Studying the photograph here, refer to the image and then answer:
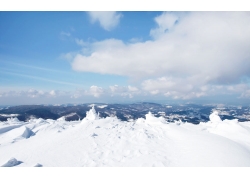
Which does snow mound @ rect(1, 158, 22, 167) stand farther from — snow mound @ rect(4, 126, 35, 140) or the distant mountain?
the distant mountain

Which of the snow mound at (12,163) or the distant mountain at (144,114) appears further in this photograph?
the distant mountain at (144,114)

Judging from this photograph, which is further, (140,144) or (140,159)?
(140,144)

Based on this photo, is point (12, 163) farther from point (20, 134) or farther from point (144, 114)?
point (144, 114)

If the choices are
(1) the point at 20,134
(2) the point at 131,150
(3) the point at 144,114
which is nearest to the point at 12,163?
(2) the point at 131,150

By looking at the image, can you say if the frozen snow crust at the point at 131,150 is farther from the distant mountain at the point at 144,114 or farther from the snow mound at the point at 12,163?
the distant mountain at the point at 144,114

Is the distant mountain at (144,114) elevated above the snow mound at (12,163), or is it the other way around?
the snow mound at (12,163)

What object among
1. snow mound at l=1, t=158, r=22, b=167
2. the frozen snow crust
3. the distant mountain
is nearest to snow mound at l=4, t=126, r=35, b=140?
the frozen snow crust

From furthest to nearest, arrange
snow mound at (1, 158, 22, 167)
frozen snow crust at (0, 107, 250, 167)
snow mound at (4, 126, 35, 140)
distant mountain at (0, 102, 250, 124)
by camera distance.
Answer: distant mountain at (0, 102, 250, 124) → snow mound at (4, 126, 35, 140) → frozen snow crust at (0, 107, 250, 167) → snow mound at (1, 158, 22, 167)

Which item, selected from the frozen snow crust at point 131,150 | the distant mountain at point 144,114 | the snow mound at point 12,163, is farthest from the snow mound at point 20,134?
the distant mountain at point 144,114

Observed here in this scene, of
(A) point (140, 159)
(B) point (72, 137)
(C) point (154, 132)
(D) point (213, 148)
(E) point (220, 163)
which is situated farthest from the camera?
(C) point (154, 132)

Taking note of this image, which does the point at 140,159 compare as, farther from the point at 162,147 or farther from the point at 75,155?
the point at 75,155

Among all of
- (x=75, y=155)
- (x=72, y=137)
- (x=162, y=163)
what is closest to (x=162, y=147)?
(x=162, y=163)
